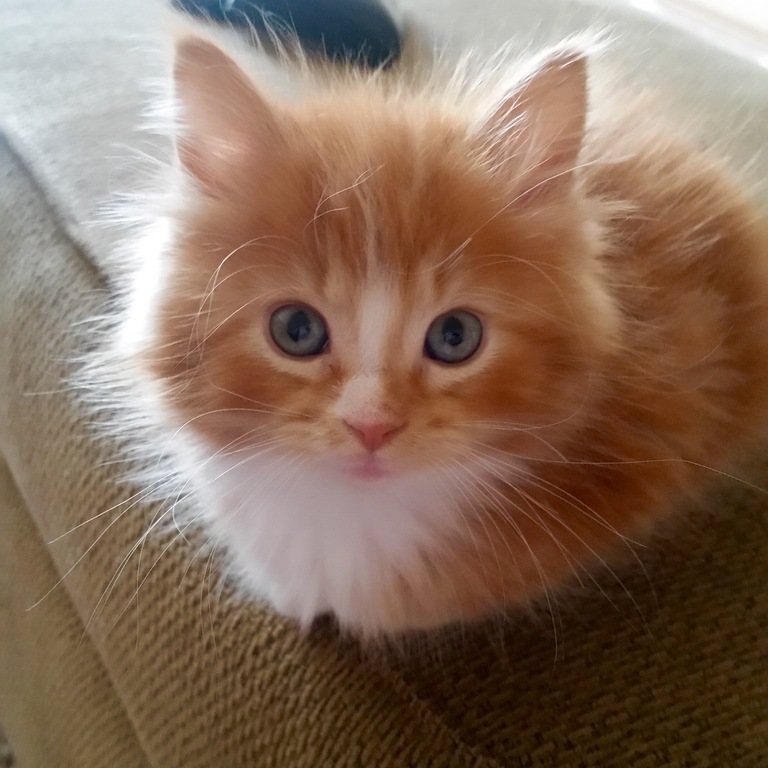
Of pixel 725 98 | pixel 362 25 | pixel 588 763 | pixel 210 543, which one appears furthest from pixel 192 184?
pixel 725 98

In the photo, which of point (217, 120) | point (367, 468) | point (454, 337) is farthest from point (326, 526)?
point (217, 120)

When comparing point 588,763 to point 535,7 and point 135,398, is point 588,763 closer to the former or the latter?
point 135,398

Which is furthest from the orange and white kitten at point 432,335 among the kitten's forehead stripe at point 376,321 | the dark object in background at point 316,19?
the dark object in background at point 316,19

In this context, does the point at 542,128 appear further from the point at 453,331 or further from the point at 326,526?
the point at 326,526

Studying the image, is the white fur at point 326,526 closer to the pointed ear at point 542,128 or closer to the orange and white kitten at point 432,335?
the orange and white kitten at point 432,335

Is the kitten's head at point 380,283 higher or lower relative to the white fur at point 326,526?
higher

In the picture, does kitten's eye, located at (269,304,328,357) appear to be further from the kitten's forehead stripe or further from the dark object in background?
the dark object in background

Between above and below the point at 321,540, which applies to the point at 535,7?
above
